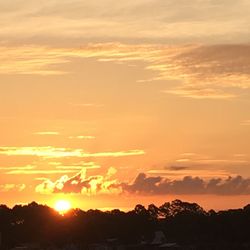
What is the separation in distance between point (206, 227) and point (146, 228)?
15.2 metres

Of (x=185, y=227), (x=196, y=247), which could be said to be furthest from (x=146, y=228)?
(x=196, y=247)

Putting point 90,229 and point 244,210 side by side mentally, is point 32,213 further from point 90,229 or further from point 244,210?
point 244,210

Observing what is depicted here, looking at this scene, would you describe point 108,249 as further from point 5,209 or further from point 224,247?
point 5,209

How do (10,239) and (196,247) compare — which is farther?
(10,239)

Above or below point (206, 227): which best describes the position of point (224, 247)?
below

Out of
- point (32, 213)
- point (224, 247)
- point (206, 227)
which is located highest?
point (32, 213)

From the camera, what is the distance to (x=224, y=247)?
358ft

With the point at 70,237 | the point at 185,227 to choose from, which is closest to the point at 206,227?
the point at 185,227

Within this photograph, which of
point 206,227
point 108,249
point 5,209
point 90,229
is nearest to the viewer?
point 108,249

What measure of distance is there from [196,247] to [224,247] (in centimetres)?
400

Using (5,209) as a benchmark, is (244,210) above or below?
below

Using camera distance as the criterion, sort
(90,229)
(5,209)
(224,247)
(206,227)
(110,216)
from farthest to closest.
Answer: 1. (5,209)
2. (110,216)
3. (90,229)
4. (206,227)
5. (224,247)

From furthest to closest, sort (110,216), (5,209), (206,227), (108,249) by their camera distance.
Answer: (5,209) < (110,216) < (206,227) < (108,249)

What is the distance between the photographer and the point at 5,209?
167 meters
